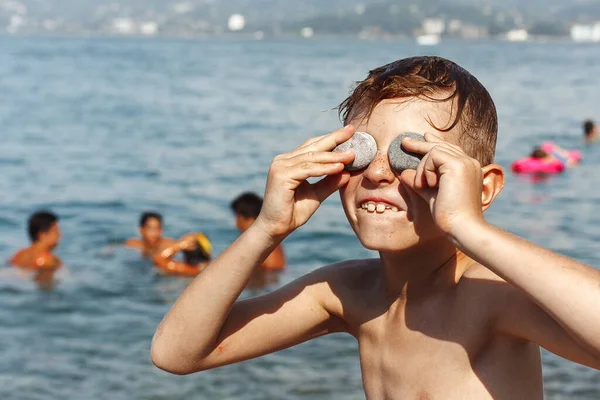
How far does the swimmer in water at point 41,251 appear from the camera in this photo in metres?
11.4

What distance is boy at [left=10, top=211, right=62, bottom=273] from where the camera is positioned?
37.5ft

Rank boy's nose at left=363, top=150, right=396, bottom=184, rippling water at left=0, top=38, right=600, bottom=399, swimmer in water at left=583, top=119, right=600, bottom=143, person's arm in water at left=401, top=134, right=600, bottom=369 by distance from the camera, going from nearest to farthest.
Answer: person's arm in water at left=401, top=134, right=600, bottom=369 → boy's nose at left=363, top=150, right=396, bottom=184 → rippling water at left=0, top=38, right=600, bottom=399 → swimmer in water at left=583, top=119, right=600, bottom=143

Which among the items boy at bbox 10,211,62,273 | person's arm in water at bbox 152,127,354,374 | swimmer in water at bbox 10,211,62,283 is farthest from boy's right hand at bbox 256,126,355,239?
boy at bbox 10,211,62,273

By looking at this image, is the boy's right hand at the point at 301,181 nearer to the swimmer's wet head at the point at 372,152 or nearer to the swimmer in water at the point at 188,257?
the swimmer's wet head at the point at 372,152

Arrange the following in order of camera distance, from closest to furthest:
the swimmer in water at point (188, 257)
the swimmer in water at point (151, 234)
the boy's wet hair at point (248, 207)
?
→ the swimmer in water at point (188, 257), the boy's wet hair at point (248, 207), the swimmer in water at point (151, 234)

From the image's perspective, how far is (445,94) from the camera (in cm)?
256

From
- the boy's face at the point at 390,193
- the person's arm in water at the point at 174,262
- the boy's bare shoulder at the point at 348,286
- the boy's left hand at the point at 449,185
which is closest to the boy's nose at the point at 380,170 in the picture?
the boy's face at the point at 390,193

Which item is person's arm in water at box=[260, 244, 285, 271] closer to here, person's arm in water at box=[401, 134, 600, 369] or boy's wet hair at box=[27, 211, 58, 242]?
boy's wet hair at box=[27, 211, 58, 242]

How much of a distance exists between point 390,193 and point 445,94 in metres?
0.33

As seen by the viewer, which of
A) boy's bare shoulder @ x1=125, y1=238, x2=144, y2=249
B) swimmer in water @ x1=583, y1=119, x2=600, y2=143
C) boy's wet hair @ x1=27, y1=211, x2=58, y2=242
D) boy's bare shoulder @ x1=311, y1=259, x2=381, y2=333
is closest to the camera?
boy's bare shoulder @ x1=311, y1=259, x2=381, y2=333

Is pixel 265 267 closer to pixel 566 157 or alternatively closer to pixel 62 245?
pixel 62 245

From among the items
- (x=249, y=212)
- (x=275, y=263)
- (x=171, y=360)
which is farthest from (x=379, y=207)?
(x=249, y=212)

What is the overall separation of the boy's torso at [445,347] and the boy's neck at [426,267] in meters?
0.03

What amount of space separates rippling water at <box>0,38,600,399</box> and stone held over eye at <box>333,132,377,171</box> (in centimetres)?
511
